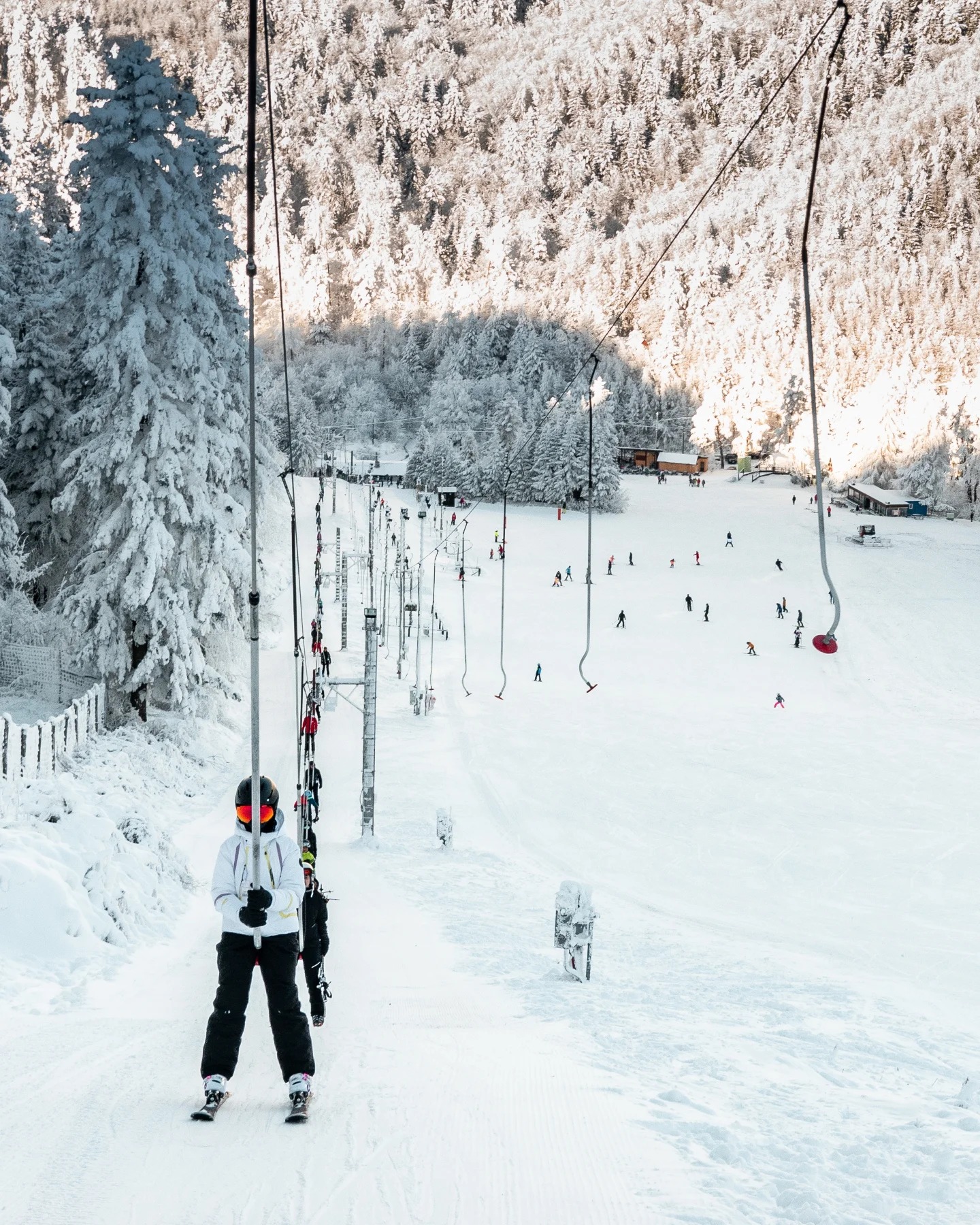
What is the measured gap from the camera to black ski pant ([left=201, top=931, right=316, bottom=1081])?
5473mm

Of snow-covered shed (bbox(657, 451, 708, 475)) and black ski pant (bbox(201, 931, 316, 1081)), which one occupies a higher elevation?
snow-covered shed (bbox(657, 451, 708, 475))

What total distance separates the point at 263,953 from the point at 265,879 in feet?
1.36

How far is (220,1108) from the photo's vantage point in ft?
17.8

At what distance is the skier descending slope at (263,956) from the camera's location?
5.44 metres

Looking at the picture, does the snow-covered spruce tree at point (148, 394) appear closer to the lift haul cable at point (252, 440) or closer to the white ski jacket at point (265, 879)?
the lift haul cable at point (252, 440)

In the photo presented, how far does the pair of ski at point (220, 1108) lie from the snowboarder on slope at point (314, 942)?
1175 mm

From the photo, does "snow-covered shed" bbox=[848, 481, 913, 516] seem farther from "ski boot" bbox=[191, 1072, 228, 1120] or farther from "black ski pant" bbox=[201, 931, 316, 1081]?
"ski boot" bbox=[191, 1072, 228, 1120]

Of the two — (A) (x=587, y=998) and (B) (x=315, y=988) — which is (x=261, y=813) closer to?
(B) (x=315, y=988)

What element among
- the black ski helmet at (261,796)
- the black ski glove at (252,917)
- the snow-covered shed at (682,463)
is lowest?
the black ski glove at (252,917)

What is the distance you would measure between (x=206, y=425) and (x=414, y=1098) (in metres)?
18.3

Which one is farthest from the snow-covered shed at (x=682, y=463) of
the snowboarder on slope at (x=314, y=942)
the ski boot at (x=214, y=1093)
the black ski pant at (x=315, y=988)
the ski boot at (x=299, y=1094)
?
the ski boot at (x=214, y=1093)

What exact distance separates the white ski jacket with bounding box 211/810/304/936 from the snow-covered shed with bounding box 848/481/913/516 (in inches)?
4110

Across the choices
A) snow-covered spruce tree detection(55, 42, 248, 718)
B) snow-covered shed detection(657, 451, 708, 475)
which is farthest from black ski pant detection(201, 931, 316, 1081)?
snow-covered shed detection(657, 451, 708, 475)

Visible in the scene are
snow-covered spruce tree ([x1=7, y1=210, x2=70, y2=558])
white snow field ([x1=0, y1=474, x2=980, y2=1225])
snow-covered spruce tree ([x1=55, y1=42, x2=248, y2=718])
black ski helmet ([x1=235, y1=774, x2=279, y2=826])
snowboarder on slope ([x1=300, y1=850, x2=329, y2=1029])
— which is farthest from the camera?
snow-covered spruce tree ([x1=7, y1=210, x2=70, y2=558])
